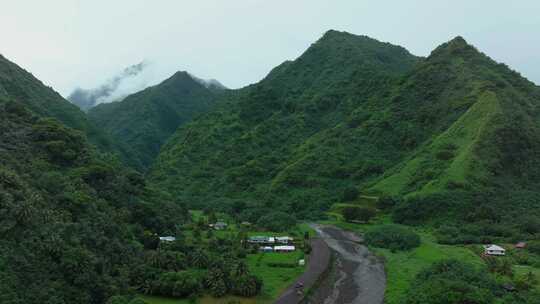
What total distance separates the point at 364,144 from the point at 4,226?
9568 cm

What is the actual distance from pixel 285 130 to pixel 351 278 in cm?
9491

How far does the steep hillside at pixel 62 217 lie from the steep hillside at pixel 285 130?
44.9 meters

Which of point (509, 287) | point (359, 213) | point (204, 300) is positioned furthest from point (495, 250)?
point (204, 300)

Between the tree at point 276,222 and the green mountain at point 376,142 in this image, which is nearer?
the tree at point 276,222

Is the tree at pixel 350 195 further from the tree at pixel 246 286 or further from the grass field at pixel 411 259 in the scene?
the tree at pixel 246 286

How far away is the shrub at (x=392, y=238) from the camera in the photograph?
223 ft

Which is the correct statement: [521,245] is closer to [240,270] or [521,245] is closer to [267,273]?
[267,273]

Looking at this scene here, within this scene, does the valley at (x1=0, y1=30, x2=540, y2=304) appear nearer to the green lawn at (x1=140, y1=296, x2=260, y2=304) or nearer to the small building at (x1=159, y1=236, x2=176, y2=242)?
the green lawn at (x1=140, y1=296, x2=260, y2=304)

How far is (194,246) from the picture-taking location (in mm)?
62281

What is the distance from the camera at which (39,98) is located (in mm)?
114000

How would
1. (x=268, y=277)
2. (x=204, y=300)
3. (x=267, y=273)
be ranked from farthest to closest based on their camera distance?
1. (x=267, y=273)
2. (x=268, y=277)
3. (x=204, y=300)

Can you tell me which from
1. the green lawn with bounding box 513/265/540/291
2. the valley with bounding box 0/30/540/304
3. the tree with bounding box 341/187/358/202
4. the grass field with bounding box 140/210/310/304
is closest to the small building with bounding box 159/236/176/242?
the valley with bounding box 0/30/540/304

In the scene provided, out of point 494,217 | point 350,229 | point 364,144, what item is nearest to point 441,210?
point 494,217

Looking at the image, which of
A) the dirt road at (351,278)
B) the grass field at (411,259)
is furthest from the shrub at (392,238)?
the dirt road at (351,278)
